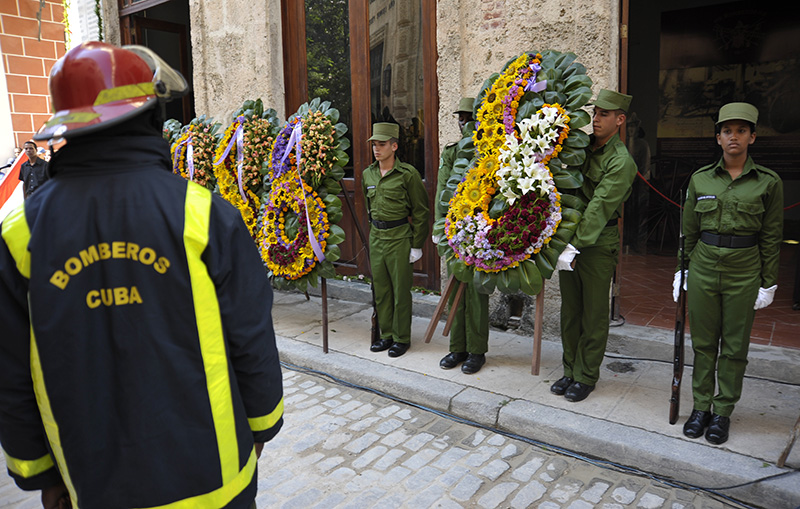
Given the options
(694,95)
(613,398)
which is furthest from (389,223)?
(694,95)

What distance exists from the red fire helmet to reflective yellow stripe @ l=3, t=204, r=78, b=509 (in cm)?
25

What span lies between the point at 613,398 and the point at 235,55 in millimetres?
6411

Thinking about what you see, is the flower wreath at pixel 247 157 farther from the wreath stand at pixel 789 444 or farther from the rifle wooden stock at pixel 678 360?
the wreath stand at pixel 789 444

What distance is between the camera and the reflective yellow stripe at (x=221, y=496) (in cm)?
168

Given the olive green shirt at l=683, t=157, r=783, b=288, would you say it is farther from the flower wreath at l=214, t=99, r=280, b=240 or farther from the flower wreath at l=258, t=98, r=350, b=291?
the flower wreath at l=214, t=99, r=280, b=240

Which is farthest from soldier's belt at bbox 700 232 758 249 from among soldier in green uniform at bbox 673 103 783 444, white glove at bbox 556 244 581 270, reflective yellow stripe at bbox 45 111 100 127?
reflective yellow stripe at bbox 45 111 100 127

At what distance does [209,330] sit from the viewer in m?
1.68

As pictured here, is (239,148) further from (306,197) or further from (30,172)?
(30,172)

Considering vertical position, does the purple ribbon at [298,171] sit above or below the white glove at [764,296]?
above

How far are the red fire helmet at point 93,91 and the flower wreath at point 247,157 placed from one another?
4.26 metres

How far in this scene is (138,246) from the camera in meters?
1.61

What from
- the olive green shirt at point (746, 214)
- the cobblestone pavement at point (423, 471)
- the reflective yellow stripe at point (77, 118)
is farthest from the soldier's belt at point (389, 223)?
the reflective yellow stripe at point (77, 118)

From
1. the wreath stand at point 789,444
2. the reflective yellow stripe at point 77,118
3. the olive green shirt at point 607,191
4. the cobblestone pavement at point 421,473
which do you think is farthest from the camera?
the olive green shirt at point 607,191

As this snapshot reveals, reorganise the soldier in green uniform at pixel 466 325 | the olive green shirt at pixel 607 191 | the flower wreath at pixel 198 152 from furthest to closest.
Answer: the flower wreath at pixel 198 152, the soldier in green uniform at pixel 466 325, the olive green shirt at pixel 607 191
